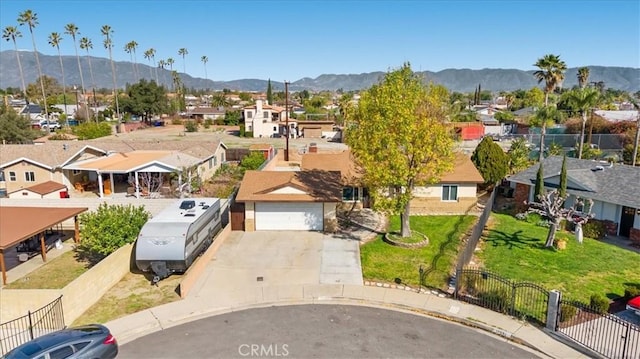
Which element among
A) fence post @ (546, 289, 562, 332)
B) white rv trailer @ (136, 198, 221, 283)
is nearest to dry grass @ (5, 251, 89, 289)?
white rv trailer @ (136, 198, 221, 283)

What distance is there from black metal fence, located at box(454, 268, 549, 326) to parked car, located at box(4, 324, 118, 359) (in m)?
13.8

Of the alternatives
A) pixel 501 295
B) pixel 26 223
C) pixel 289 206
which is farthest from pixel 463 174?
pixel 26 223

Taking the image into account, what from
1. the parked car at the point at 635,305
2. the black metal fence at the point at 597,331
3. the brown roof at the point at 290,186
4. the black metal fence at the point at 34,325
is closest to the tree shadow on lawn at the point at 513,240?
the parked car at the point at 635,305

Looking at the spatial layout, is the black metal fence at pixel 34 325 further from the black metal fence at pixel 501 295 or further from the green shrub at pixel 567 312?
the green shrub at pixel 567 312

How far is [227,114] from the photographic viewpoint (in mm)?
102875

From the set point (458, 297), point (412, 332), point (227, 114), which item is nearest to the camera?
point (412, 332)

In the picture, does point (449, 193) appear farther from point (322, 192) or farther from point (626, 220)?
point (626, 220)

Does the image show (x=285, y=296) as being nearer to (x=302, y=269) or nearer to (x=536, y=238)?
(x=302, y=269)

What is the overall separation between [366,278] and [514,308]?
21.6 feet

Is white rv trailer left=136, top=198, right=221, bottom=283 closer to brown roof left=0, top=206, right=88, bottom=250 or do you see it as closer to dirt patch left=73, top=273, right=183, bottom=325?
dirt patch left=73, top=273, right=183, bottom=325

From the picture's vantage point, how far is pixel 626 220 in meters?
27.2

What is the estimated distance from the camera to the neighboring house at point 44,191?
34344 millimetres

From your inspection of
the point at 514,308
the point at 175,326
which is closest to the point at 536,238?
the point at 514,308
